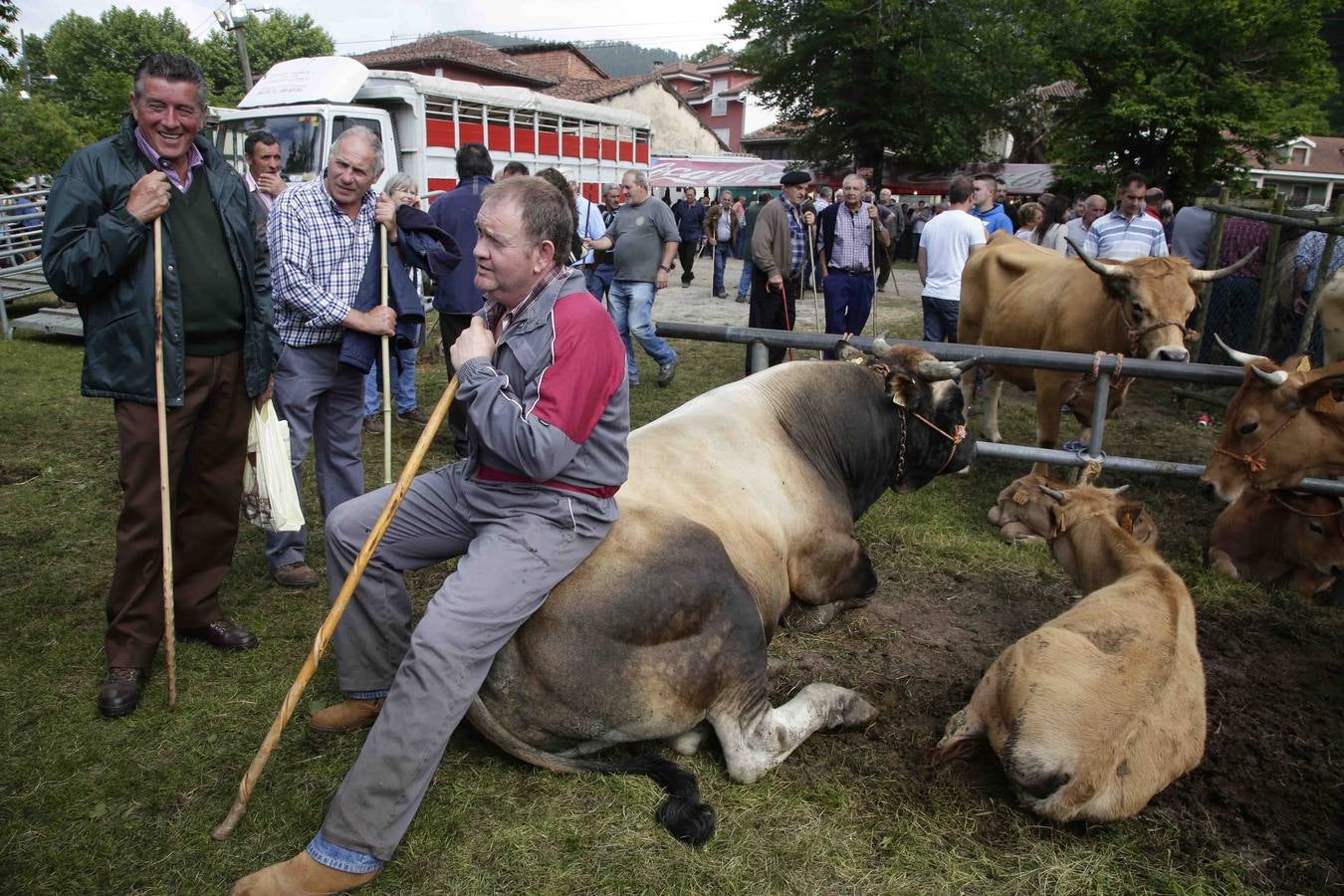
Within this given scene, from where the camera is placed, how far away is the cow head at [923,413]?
4.29 metres

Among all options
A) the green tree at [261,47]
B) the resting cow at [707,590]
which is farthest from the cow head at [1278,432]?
the green tree at [261,47]

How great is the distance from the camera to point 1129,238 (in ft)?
26.1

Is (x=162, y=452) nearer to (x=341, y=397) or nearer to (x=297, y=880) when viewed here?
(x=341, y=397)

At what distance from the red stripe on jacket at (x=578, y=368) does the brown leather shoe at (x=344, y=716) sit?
1418 mm

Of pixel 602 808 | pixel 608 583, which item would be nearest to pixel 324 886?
pixel 602 808

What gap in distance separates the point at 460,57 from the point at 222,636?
43.1 metres

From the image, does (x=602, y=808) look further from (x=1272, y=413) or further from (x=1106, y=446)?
(x=1106, y=446)

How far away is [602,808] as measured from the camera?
301 centimetres

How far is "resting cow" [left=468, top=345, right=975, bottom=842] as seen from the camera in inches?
116

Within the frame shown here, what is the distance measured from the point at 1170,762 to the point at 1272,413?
2.47 meters

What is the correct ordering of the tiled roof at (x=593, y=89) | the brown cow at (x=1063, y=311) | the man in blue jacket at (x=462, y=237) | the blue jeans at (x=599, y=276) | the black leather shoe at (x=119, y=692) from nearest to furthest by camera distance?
the black leather shoe at (x=119, y=692), the brown cow at (x=1063, y=311), the man in blue jacket at (x=462, y=237), the blue jeans at (x=599, y=276), the tiled roof at (x=593, y=89)

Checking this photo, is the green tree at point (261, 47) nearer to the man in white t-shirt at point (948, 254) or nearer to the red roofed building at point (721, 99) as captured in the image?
the red roofed building at point (721, 99)

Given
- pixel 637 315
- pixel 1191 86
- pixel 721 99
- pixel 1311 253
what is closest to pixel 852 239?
pixel 637 315

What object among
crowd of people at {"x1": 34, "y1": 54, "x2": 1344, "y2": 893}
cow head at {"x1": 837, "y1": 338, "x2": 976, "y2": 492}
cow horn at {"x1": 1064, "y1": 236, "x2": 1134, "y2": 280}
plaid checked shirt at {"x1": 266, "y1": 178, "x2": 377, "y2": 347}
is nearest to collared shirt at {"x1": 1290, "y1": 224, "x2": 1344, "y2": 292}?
cow horn at {"x1": 1064, "y1": 236, "x2": 1134, "y2": 280}
